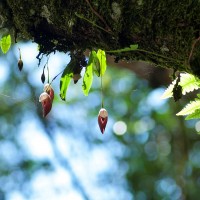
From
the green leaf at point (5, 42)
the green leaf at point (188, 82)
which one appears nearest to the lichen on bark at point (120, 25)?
the green leaf at point (188, 82)

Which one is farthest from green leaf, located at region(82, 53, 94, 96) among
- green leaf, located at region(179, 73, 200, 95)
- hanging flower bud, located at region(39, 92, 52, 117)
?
green leaf, located at region(179, 73, 200, 95)

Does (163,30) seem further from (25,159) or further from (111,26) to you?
(25,159)

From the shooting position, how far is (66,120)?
7.88 m

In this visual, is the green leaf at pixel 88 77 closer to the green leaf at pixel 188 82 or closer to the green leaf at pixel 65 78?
the green leaf at pixel 65 78

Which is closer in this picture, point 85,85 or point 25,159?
point 85,85

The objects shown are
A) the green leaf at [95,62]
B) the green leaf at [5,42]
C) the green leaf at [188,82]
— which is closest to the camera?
the green leaf at [188,82]

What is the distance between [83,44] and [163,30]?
0.24 metres

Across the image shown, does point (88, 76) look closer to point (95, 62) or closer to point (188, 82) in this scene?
point (95, 62)

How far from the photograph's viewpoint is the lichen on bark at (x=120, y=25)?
3.77 feet

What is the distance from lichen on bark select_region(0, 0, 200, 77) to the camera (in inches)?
45.3

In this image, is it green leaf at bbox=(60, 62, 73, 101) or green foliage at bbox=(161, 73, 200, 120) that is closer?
green foliage at bbox=(161, 73, 200, 120)

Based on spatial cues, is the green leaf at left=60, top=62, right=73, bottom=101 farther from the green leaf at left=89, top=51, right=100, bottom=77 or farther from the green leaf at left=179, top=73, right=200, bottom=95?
the green leaf at left=179, top=73, right=200, bottom=95

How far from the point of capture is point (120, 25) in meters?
1.20

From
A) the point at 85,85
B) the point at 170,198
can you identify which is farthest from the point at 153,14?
the point at 170,198
